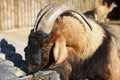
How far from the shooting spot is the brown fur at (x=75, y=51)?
14.8 ft

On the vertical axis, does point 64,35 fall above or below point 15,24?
above

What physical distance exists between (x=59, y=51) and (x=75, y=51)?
318 millimetres

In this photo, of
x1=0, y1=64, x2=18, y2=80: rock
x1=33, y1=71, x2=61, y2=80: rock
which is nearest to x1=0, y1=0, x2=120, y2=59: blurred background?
x1=33, y1=71, x2=61, y2=80: rock

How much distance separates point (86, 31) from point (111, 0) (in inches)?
522

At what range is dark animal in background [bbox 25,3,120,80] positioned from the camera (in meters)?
4.50

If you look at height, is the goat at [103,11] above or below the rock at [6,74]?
below

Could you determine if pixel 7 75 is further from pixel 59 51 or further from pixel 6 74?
pixel 59 51

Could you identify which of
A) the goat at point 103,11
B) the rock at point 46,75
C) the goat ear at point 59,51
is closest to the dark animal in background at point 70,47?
the goat ear at point 59,51

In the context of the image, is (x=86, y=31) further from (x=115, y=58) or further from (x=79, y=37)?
(x=115, y=58)

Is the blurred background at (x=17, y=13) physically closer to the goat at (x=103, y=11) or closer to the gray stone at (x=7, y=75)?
the goat at (x=103, y=11)

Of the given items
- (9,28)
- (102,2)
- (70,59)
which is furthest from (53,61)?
(102,2)

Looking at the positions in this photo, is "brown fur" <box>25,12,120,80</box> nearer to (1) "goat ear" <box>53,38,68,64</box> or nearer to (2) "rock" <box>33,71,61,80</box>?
(1) "goat ear" <box>53,38,68,64</box>

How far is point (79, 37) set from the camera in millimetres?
4730

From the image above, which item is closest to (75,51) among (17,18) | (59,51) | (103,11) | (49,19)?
(59,51)
